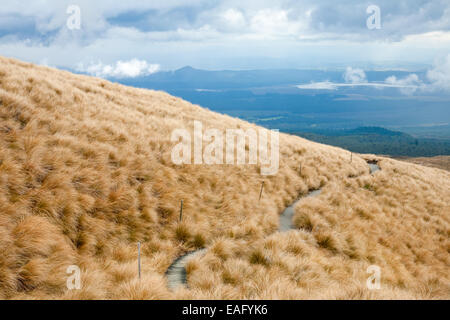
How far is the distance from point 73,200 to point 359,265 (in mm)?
9057

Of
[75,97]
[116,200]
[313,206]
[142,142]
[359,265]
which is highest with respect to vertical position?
[75,97]

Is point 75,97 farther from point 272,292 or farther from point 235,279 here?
point 272,292

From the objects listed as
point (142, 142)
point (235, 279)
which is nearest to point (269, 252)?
point (235, 279)

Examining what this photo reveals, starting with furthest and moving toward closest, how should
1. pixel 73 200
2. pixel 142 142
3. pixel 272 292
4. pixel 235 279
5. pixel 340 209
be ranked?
1. pixel 340 209
2. pixel 142 142
3. pixel 73 200
4. pixel 235 279
5. pixel 272 292

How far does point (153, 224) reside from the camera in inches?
334

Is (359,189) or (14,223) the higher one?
(14,223)

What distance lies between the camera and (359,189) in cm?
1928

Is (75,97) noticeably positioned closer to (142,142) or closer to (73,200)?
(142,142)

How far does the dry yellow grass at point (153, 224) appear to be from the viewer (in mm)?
5891

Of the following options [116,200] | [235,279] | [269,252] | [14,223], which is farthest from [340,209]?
[14,223]

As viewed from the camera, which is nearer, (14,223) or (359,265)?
(14,223)

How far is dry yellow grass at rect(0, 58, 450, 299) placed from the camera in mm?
5891

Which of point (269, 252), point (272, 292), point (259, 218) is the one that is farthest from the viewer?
point (259, 218)

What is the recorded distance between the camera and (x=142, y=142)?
39.5 feet
